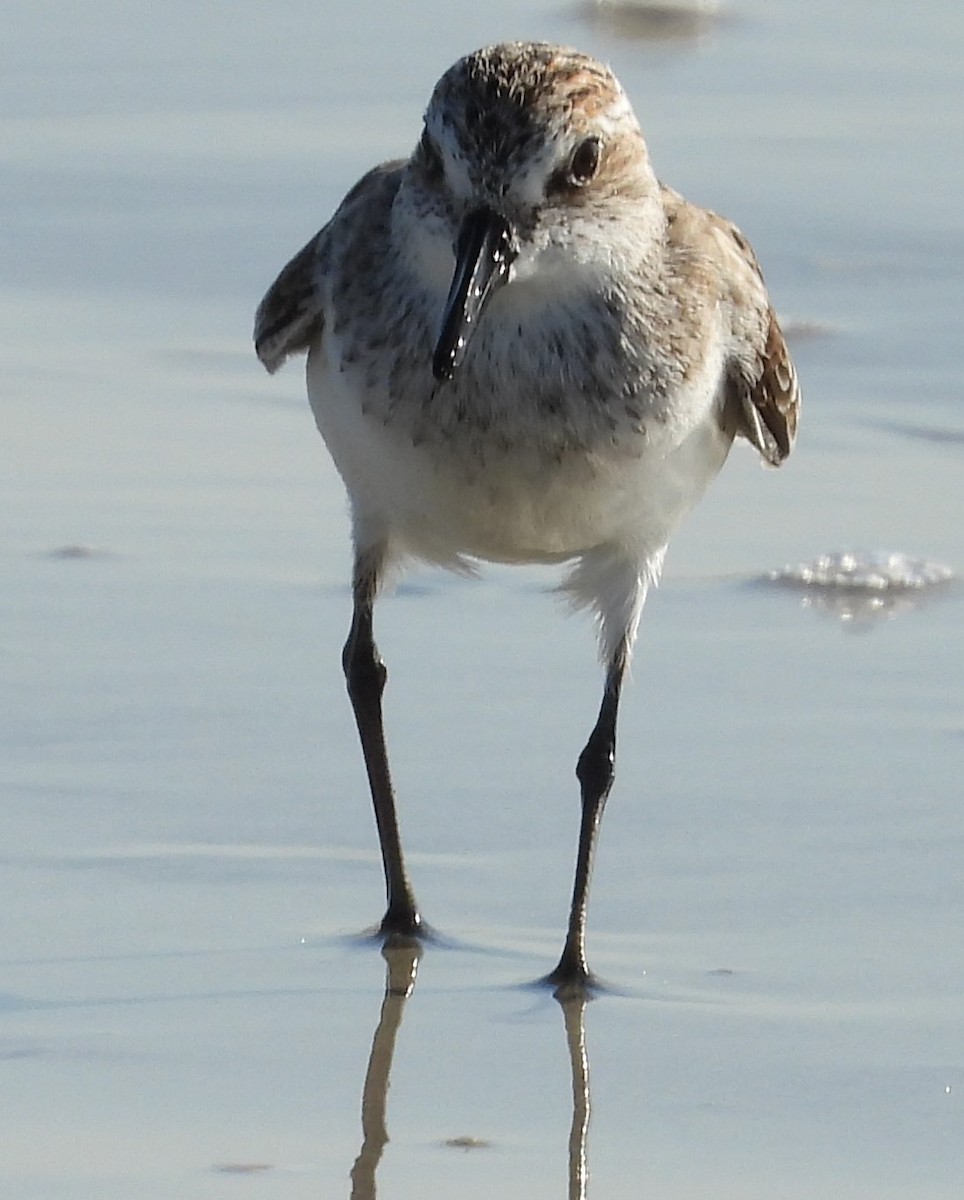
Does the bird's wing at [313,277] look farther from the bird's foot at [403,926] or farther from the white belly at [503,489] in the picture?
the bird's foot at [403,926]

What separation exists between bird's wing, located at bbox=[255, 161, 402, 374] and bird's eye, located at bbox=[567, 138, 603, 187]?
1.86ft

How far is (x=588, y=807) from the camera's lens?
6.12 metres

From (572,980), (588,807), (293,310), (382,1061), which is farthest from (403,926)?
(293,310)

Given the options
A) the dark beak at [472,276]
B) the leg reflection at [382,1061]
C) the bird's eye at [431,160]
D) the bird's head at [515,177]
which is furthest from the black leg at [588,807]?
the bird's eye at [431,160]

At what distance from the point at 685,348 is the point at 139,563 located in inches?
75.5

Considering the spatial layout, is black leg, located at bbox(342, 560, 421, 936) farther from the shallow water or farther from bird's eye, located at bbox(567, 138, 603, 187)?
bird's eye, located at bbox(567, 138, 603, 187)

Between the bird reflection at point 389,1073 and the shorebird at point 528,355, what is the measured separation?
9 cm

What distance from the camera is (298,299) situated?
6.47m

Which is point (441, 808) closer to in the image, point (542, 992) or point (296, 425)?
point (542, 992)

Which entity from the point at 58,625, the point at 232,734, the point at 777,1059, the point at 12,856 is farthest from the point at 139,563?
the point at 777,1059

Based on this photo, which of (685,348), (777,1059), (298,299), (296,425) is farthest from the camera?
(296,425)

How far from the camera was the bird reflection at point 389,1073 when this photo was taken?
475cm

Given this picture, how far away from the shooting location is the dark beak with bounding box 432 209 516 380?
5395 mm

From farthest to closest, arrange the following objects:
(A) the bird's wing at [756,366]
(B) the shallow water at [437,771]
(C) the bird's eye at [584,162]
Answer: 1. (A) the bird's wing at [756,366]
2. (C) the bird's eye at [584,162]
3. (B) the shallow water at [437,771]
